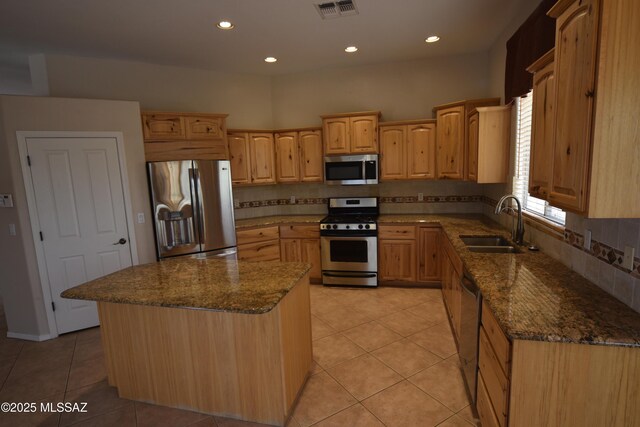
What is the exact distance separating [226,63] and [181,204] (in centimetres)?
197

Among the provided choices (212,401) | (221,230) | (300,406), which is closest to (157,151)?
(221,230)

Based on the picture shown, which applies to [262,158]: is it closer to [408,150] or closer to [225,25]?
[225,25]

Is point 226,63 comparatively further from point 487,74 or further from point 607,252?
point 607,252

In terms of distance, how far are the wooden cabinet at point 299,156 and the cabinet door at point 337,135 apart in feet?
0.61

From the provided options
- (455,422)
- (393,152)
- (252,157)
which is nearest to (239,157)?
(252,157)

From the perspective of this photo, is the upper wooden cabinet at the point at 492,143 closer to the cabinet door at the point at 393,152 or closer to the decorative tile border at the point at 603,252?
the cabinet door at the point at 393,152

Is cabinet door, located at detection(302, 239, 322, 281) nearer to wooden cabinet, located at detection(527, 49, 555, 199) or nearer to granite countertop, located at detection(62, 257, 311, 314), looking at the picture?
granite countertop, located at detection(62, 257, 311, 314)

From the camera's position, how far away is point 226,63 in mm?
4340

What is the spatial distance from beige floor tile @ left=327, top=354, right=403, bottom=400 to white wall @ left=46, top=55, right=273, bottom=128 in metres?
3.65

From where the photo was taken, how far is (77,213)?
3.51 meters

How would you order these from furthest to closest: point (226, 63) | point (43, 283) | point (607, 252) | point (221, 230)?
1. point (226, 63)
2. point (221, 230)
3. point (43, 283)
4. point (607, 252)

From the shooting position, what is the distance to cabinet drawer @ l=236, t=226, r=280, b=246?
4.43 meters

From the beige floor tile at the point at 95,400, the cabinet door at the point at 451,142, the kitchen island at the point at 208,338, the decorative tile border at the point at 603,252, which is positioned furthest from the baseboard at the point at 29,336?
the cabinet door at the point at 451,142

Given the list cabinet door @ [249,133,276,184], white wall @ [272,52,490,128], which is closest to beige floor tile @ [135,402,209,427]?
cabinet door @ [249,133,276,184]
